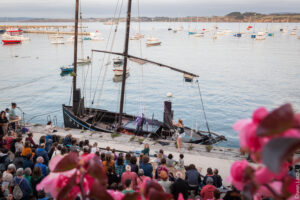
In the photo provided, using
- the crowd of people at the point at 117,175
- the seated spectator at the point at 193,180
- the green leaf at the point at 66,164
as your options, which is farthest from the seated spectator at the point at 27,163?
the green leaf at the point at 66,164

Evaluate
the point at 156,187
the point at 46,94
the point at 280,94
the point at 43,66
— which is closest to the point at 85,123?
the point at 156,187

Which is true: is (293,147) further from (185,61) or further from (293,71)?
(185,61)

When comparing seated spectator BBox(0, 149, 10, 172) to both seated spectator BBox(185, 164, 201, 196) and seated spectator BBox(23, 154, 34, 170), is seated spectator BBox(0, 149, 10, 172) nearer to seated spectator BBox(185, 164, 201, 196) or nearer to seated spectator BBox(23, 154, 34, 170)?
seated spectator BBox(23, 154, 34, 170)

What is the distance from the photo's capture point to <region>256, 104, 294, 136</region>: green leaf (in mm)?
833

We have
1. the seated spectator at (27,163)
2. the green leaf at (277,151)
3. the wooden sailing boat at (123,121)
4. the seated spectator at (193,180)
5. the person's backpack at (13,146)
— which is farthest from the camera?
the wooden sailing boat at (123,121)

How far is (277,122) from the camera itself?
2.75ft

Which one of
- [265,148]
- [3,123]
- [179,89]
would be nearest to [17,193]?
[3,123]

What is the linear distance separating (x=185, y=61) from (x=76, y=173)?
63.1 m

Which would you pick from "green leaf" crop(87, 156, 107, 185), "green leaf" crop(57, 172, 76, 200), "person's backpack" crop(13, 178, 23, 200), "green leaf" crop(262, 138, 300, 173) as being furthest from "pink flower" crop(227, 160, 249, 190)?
"person's backpack" crop(13, 178, 23, 200)

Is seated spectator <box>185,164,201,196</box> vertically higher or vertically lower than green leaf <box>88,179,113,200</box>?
lower

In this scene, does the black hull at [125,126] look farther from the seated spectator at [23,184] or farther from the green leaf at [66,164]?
the green leaf at [66,164]

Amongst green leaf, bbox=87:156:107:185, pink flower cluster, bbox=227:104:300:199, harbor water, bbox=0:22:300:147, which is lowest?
harbor water, bbox=0:22:300:147

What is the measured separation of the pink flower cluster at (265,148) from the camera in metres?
0.84

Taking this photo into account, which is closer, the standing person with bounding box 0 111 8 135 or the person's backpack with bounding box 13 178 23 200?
the person's backpack with bounding box 13 178 23 200
